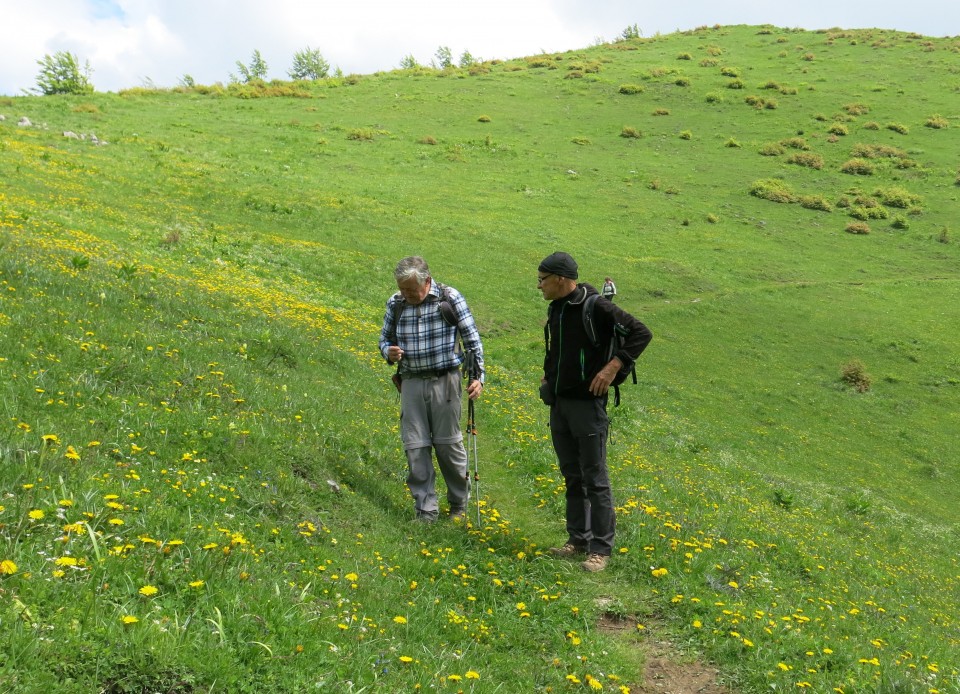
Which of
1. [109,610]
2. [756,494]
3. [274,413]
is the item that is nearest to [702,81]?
[756,494]

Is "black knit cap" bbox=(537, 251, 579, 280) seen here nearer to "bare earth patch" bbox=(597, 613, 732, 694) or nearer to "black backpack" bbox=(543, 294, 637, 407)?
"black backpack" bbox=(543, 294, 637, 407)

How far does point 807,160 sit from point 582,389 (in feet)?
169

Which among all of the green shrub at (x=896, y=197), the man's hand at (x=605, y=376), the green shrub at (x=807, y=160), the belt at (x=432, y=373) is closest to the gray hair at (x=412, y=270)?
the belt at (x=432, y=373)

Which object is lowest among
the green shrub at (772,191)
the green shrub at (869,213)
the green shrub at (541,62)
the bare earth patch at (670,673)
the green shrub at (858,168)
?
the bare earth patch at (670,673)

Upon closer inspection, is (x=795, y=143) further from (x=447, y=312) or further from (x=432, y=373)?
(x=432, y=373)

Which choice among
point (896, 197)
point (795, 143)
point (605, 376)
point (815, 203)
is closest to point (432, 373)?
point (605, 376)

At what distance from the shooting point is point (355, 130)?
48.8m

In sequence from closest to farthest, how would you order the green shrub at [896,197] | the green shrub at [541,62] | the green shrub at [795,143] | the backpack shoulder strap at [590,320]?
the backpack shoulder strap at [590,320]
the green shrub at [896,197]
the green shrub at [795,143]
the green shrub at [541,62]

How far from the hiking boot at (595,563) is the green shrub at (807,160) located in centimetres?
5152

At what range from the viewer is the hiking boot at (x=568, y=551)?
743cm

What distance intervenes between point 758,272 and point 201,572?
34.1m

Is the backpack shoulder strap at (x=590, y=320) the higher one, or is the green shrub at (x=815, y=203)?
the backpack shoulder strap at (x=590, y=320)

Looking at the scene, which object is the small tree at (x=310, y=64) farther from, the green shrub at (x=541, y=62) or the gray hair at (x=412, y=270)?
the gray hair at (x=412, y=270)

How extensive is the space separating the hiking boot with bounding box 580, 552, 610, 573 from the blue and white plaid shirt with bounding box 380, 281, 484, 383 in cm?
252
